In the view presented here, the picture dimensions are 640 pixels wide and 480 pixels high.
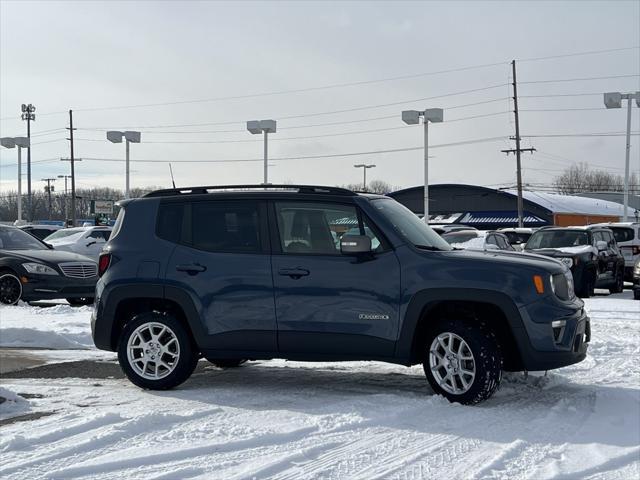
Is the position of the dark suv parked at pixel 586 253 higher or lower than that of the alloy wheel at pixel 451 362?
higher

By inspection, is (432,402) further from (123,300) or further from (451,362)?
(123,300)

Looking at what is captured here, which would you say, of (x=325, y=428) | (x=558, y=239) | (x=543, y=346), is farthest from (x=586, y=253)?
(x=325, y=428)

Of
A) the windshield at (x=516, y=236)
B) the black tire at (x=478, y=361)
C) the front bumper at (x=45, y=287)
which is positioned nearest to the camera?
the black tire at (x=478, y=361)

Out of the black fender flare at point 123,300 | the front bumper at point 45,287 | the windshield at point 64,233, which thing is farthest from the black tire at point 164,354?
the windshield at point 64,233

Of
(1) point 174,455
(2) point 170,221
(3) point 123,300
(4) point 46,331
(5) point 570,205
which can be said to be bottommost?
(1) point 174,455

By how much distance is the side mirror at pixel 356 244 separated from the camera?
721cm

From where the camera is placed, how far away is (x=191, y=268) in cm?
775

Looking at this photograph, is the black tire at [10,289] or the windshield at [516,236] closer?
the black tire at [10,289]

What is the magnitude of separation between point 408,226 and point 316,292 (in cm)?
110

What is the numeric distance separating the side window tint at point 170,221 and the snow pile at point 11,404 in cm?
192

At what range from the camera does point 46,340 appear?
37.0 feet

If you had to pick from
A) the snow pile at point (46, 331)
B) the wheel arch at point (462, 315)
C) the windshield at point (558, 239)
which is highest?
the windshield at point (558, 239)

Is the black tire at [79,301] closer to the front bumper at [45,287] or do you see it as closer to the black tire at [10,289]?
the front bumper at [45,287]

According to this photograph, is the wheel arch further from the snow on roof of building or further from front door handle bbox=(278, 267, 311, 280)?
the snow on roof of building
